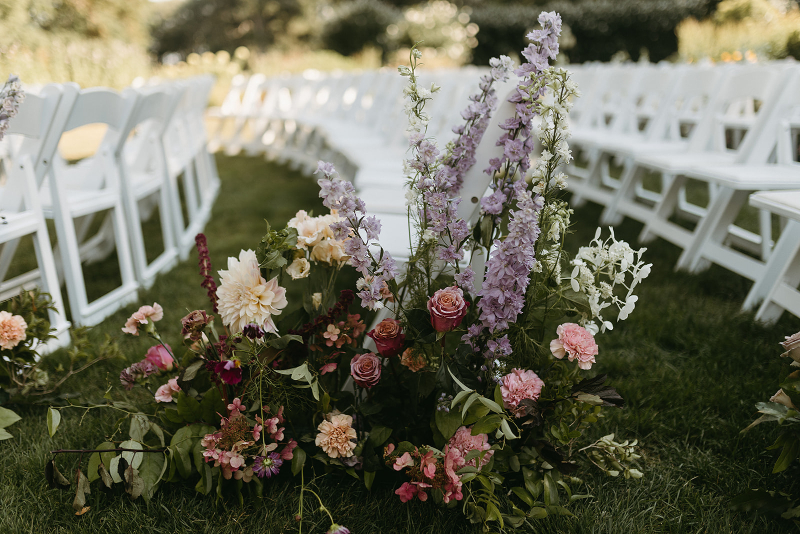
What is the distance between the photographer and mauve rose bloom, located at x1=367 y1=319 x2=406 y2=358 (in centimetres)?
138

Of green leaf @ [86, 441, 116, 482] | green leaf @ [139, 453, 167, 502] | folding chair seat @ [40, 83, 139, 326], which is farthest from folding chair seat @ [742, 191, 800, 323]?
folding chair seat @ [40, 83, 139, 326]

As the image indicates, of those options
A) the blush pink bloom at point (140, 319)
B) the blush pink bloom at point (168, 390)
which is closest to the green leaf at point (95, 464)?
the blush pink bloom at point (168, 390)

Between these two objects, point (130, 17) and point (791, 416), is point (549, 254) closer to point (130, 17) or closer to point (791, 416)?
point (791, 416)

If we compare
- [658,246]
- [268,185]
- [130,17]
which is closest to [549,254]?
[658,246]

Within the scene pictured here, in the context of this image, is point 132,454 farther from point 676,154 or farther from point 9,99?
point 676,154

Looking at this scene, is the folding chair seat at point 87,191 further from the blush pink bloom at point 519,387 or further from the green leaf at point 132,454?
the blush pink bloom at point 519,387

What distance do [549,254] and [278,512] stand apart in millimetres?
931

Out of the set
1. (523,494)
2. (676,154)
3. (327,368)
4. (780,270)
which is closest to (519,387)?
(523,494)

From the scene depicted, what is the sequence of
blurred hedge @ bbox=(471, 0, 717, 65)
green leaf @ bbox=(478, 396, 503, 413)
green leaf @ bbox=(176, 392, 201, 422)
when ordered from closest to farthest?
green leaf @ bbox=(478, 396, 503, 413) < green leaf @ bbox=(176, 392, 201, 422) < blurred hedge @ bbox=(471, 0, 717, 65)

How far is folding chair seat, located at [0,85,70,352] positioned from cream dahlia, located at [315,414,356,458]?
1070 millimetres

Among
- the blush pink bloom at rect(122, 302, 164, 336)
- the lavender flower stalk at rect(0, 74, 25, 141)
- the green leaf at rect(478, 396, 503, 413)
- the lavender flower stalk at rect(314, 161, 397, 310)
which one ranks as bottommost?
the blush pink bloom at rect(122, 302, 164, 336)

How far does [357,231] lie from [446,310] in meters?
0.27

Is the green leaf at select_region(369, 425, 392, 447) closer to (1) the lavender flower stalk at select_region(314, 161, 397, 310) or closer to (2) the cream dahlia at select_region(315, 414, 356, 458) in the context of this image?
(2) the cream dahlia at select_region(315, 414, 356, 458)

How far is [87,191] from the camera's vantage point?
2746 millimetres
